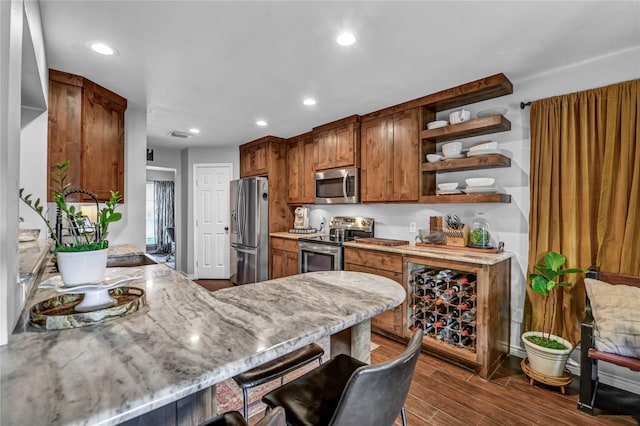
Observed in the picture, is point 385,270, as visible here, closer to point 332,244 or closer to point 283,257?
point 332,244

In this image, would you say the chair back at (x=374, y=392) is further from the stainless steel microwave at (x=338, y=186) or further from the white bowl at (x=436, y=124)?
the stainless steel microwave at (x=338, y=186)

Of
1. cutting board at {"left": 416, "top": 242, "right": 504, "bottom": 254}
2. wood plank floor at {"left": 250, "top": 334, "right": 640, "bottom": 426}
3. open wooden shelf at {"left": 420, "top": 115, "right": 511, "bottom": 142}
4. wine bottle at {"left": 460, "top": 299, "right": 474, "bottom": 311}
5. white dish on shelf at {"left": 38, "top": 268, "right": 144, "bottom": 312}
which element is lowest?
wood plank floor at {"left": 250, "top": 334, "right": 640, "bottom": 426}

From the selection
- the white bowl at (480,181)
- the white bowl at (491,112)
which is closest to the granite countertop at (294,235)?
the white bowl at (480,181)

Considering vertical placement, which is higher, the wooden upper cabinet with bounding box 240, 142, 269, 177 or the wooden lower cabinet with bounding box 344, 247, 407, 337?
the wooden upper cabinet with bounding box 240, 142, 269, 177

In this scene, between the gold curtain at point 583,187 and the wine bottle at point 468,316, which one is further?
the wine bottle at point 468,316

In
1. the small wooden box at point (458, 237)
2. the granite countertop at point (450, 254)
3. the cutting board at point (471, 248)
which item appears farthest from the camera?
the small wooden box at point (458, 237)

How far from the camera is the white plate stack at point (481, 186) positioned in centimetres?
268

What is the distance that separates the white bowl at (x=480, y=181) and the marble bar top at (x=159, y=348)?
1.87 meters

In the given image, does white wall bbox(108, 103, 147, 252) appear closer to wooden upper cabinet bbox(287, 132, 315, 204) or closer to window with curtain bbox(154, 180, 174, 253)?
wooden upper cabinet bbox(287, 132, 315, 204)

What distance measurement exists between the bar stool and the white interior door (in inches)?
173

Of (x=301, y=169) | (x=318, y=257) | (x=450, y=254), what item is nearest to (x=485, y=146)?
(x=450, y=254)

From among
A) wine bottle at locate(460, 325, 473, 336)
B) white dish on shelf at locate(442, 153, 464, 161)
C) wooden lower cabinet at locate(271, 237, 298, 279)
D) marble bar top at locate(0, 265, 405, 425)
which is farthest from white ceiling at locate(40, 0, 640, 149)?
wine bottle at locate(460, 325, 473, 336)

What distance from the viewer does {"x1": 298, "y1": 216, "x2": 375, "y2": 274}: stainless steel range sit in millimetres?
3547

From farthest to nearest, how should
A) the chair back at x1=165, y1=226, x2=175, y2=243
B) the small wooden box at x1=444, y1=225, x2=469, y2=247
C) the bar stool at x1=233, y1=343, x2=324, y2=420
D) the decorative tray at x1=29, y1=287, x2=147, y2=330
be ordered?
the chair back at x1=165, y1=226, x2=175, y2=243 → the small wooden box at x1=444, y1=225, x2=469, y2=247 → the bar stool at x1=233, y1=343, x2=324, y2=420 → the decorative tray at x1=29, y1=287, x2=147, y2=330
